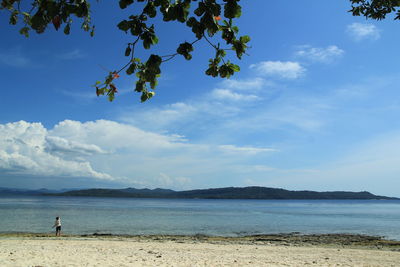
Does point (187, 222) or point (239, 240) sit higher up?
point (239, 240)

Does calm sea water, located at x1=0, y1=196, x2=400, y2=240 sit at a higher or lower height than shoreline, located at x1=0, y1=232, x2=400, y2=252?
lower

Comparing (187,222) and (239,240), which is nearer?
(239,240)

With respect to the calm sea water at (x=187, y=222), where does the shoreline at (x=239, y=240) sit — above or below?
above

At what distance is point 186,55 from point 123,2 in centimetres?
83

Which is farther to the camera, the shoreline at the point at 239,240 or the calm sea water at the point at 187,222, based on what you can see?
the calm sea water at the point at 187,222

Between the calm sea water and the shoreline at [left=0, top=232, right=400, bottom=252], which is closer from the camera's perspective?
the shoreline at [left=0, top=232, right=400, bottom=252]

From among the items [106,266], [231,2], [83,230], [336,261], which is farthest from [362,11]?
[83,230]

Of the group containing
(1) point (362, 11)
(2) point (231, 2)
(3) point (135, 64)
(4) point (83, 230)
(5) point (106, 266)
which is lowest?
(4) point (83, 230)

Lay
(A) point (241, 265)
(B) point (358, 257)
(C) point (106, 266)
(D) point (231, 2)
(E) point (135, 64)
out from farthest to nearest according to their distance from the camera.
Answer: (B) point (358, 257)
(A) point (241, 265)
(C) point (106, 266)
(E) point (135, 64)
(D) point (231, 2)

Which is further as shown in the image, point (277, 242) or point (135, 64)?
point (277, 242)

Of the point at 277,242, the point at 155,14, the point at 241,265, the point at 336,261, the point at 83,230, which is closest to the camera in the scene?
the point at 155,14

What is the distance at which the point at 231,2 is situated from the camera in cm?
327

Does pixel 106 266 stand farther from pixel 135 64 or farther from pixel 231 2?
pixel 231 2

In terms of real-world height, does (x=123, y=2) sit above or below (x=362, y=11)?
below
